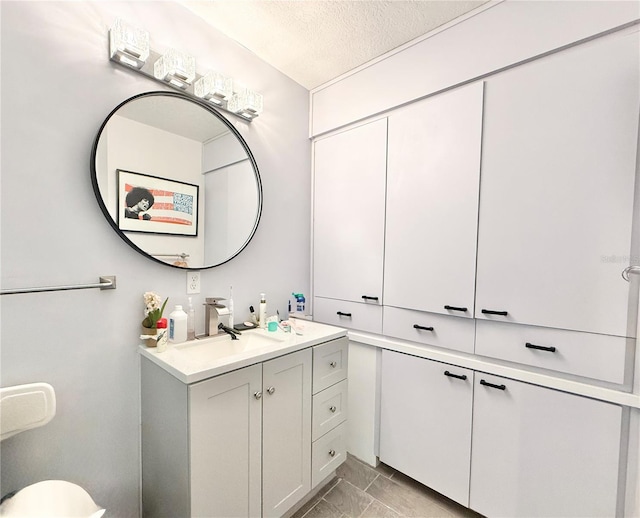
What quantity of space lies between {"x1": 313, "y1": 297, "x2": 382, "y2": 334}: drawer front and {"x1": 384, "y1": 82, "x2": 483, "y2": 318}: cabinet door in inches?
6.1

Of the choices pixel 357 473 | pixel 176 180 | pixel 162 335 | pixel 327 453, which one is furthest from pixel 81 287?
pixel 357 473

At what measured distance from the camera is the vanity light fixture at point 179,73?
1.17 metres

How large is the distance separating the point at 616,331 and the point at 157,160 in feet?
6.76

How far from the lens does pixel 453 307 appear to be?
147 cm

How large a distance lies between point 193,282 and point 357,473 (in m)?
1.52

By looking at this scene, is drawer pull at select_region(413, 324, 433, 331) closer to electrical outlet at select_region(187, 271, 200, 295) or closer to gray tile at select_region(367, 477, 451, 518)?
gray tile at select_region(367, 477, 451, 518)

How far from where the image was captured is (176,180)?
1414 mm

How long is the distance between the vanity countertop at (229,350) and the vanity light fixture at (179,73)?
1.23 metres

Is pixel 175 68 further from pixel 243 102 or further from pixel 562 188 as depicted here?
pixel 562 188

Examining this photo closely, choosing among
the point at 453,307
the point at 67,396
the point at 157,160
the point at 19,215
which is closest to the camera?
the point at 19,215

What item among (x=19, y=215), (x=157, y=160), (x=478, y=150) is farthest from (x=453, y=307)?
(x=19, y=215)

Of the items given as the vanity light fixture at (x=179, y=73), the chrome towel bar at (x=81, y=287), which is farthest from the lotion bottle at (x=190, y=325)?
the vanity light fixture at (x=179, y=73)

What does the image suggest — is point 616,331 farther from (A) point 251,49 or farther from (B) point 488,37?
(A) point 251,49

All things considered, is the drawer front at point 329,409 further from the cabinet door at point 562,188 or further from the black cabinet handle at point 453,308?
the cabinet door at point 562,188
